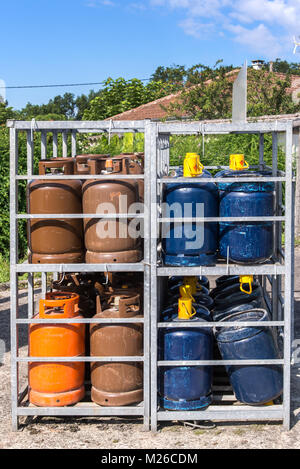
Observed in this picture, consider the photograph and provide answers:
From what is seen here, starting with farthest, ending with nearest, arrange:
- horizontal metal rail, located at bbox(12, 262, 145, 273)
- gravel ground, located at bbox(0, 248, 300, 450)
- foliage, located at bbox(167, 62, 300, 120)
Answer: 1. foliage, located at bbox(167, 62, 300, 120)
2. horizontal metal rail, located at bbox(12, 262, 145, 273)
3. gravel ground, located at bbox(0, 248, 300, 450)

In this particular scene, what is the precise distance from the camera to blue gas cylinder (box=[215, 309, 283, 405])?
402 centimetres

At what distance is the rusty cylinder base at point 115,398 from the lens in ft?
13.2

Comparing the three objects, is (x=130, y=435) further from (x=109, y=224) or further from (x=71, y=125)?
(x=71, y=125)

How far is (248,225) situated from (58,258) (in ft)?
4.32

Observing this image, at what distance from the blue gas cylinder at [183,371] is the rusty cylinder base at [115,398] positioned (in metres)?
0.19

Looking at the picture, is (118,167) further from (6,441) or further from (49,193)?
(6,441)

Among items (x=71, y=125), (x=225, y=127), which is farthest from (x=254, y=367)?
(x=71, y=125)

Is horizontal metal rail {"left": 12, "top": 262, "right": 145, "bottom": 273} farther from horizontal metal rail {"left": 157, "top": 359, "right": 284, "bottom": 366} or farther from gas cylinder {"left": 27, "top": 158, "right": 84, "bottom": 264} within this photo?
horizontal metal rail {"left": 157, "top": 359, "right": 284, "bottom": 366}

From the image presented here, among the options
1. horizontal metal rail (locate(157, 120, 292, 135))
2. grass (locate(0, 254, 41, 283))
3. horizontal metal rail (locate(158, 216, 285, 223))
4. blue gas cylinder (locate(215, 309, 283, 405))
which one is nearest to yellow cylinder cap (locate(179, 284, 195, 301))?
blue gas cylinder (locate(215, 309, 283, 405))

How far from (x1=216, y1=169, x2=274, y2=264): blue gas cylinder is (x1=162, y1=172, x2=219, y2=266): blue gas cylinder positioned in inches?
4.6

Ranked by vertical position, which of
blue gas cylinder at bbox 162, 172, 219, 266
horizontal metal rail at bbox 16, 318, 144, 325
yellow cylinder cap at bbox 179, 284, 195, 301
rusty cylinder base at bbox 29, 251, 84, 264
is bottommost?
horizontal metal rail at bbox 16, 318, 144, 325

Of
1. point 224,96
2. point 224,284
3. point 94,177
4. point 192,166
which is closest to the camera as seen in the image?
point 94,177

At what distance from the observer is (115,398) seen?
401 cm
